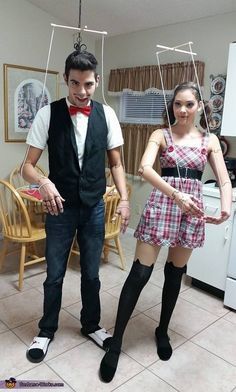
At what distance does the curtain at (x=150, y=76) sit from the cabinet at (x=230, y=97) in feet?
1.94

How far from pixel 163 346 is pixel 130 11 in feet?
9.27

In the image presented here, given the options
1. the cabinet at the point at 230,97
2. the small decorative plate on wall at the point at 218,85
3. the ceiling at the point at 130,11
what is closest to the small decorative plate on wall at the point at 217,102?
the small decorative plate on wall at the point at 218,85

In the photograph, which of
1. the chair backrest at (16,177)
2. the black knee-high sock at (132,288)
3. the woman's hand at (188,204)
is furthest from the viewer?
the chair backrest at (16,177)

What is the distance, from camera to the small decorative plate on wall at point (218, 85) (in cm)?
287

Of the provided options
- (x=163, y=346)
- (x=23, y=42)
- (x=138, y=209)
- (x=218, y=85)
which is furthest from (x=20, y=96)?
(x=163, y=346)

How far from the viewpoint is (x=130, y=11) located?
3143 millimetres

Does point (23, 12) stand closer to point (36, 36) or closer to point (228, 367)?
point (36, 36)

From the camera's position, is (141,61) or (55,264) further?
(141,61)

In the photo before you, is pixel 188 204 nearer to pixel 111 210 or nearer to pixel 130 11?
pixel 111 210

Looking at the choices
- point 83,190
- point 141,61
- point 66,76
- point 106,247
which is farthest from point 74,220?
point 141,61

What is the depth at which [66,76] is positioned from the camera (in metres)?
1.53

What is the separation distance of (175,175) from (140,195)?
2.20 m

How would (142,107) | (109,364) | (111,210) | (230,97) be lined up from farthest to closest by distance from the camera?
(142,107)
(111,210)
(230,97)
(109,364)

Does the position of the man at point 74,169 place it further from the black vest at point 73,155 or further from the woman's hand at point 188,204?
the woman's hand at point 188,204
